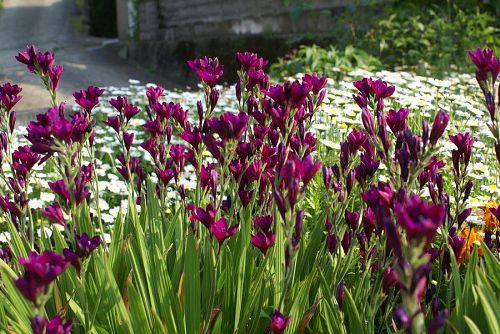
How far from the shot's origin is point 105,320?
5.77 ft

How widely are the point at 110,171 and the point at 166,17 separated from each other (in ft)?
36.2

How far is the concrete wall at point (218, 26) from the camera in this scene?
10406 millimetres

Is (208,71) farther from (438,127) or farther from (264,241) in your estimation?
(438,127)

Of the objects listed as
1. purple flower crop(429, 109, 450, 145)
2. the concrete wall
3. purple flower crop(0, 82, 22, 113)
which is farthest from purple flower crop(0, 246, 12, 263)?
the concrete wall

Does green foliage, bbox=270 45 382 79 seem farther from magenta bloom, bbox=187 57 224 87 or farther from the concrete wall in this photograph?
magenta bloom, bbox=187 57 224 87

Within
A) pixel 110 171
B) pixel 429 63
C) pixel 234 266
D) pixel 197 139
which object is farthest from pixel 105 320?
pixel 429 63

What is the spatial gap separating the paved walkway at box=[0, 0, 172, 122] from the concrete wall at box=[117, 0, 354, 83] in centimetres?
64

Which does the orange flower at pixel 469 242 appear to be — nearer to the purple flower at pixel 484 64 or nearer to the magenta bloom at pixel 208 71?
the purple flower at pixel 484 64

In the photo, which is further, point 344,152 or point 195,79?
point 195,79

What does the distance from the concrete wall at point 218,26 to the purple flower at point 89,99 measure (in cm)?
822

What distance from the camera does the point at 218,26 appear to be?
1298 cm

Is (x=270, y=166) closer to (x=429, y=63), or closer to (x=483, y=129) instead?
(x=483, y=129)

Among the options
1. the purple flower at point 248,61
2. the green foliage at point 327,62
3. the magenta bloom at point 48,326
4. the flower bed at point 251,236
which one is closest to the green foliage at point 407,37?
the green foliage at point 327,62

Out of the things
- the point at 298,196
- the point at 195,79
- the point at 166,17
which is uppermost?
the point at 298,196
